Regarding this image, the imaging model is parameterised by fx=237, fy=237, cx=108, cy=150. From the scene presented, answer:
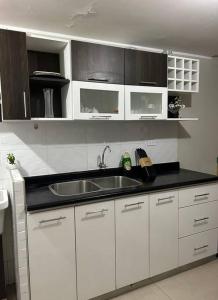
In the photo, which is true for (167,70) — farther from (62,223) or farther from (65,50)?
(62,223)

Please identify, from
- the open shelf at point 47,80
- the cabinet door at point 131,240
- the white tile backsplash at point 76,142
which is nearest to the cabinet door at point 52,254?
the cabinet door at point 131,240

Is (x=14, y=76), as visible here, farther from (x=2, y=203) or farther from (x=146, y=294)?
(x=146, y=294)

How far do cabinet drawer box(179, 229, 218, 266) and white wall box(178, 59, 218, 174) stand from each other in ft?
2.70

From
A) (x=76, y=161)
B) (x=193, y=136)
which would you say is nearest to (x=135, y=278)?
(x=76, y=161)

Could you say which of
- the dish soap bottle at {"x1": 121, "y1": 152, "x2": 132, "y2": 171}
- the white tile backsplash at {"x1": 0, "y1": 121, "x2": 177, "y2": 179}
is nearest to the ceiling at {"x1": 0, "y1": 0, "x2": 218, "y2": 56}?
the white tile backsplash at {"x1": 0, "y1": 121, "x2": 177, "y2": 179}

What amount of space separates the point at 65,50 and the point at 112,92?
1.63ft

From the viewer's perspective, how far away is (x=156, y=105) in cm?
224

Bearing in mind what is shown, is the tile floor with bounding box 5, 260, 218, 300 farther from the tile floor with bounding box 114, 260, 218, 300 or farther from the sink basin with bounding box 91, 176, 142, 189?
the sink basin with bounding box 91, 176, 142, 189

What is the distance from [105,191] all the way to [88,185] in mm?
442

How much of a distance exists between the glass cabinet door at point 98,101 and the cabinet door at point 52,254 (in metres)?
0.77

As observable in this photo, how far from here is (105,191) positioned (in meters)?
1.76

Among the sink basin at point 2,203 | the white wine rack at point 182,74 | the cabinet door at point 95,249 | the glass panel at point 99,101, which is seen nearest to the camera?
the sink basin at point 2,203

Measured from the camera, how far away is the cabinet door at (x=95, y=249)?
168 cm

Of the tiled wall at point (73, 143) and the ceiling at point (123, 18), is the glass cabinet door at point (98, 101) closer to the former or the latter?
the tiled wall at point (73, 143)
